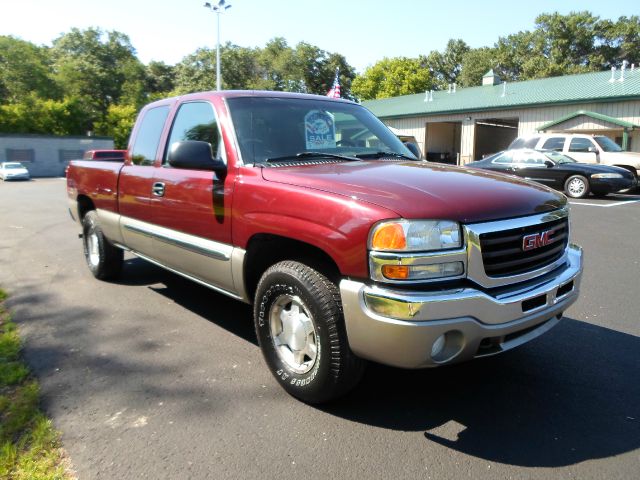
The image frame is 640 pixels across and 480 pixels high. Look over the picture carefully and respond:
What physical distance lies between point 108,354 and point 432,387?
7.99 ft

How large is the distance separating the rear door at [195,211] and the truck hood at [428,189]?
1.74ft

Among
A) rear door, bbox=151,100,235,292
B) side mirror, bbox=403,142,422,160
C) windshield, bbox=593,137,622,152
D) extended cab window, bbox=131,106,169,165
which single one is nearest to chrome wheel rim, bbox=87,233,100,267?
extended cab window, bbox=131,106,169,165

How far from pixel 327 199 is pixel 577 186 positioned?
14.1 meters

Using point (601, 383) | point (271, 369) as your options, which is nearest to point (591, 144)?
point (601, 383)

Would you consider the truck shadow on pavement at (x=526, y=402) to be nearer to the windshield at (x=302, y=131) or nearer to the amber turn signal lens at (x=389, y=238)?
the amber turn signal lens at (x=389, y=238)

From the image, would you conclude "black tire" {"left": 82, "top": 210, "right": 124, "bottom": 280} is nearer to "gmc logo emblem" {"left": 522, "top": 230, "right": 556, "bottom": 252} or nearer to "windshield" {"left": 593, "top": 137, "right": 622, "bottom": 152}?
"gmc logo emblem" {"left": 522, "top": 230, "right": 556, "bottom": 252}

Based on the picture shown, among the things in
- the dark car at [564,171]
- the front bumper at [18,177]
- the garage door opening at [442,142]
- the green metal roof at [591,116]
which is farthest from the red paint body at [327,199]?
the front bumper at [18,177]

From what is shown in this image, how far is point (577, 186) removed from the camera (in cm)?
1466

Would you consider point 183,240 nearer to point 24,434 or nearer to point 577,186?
point 24,434

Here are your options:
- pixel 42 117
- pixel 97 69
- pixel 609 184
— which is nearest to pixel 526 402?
pixel 609 184

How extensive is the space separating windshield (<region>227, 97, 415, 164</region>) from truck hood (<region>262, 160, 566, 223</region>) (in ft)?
1.06

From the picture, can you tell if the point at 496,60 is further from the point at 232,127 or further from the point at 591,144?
the point at 232,127

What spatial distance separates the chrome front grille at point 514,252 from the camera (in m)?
2.62

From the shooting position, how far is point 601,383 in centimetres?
332
